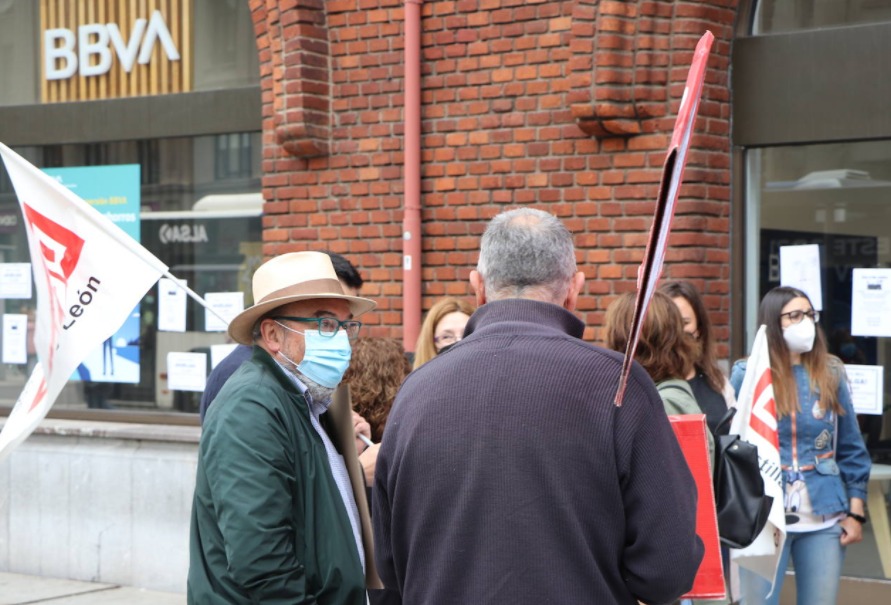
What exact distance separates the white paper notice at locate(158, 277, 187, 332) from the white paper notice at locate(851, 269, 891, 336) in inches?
170

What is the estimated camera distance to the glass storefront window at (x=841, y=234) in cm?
645

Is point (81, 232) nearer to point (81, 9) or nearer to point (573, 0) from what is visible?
point (573, 0)

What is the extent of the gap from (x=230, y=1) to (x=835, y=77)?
4.02 metres

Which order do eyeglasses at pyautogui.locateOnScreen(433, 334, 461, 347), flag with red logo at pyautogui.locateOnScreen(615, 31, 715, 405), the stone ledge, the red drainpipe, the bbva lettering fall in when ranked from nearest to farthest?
flag with red logo at pyautogui.locateOnScreen(615, 31, 715, 405) < eyeglasses at pyautogui.locateOnScreen(433, 334, 461, 347) < the red drainpipe < the stone ledge < the bbva lettering

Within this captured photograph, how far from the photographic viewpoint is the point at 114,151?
352 inches

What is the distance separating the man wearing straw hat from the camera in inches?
123

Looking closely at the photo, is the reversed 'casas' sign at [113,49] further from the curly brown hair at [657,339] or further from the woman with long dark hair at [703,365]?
the curly brown hair at [657,339]

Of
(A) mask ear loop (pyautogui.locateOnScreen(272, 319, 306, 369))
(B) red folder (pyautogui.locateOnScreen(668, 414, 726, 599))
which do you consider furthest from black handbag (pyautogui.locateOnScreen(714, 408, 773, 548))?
(A) mask ear loop (pyautogui.locateOnScreen(272, 319, 306, 369))

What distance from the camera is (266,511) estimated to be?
10.2ft

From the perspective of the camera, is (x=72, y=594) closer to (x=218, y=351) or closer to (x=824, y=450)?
(x=218, y=351)

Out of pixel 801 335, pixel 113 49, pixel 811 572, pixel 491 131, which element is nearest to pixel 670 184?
pixel 801 335

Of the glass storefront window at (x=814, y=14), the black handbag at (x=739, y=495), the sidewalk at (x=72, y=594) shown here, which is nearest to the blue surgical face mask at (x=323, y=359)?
the black handbag at (x=739, y=495)

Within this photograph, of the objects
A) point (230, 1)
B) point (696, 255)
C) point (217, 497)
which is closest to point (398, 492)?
point (217, 497)

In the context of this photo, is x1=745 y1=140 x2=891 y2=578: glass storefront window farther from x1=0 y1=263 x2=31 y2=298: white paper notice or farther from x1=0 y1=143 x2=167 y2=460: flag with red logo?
x1=0 y1=263 x2=31 y2=298: white paper notice
